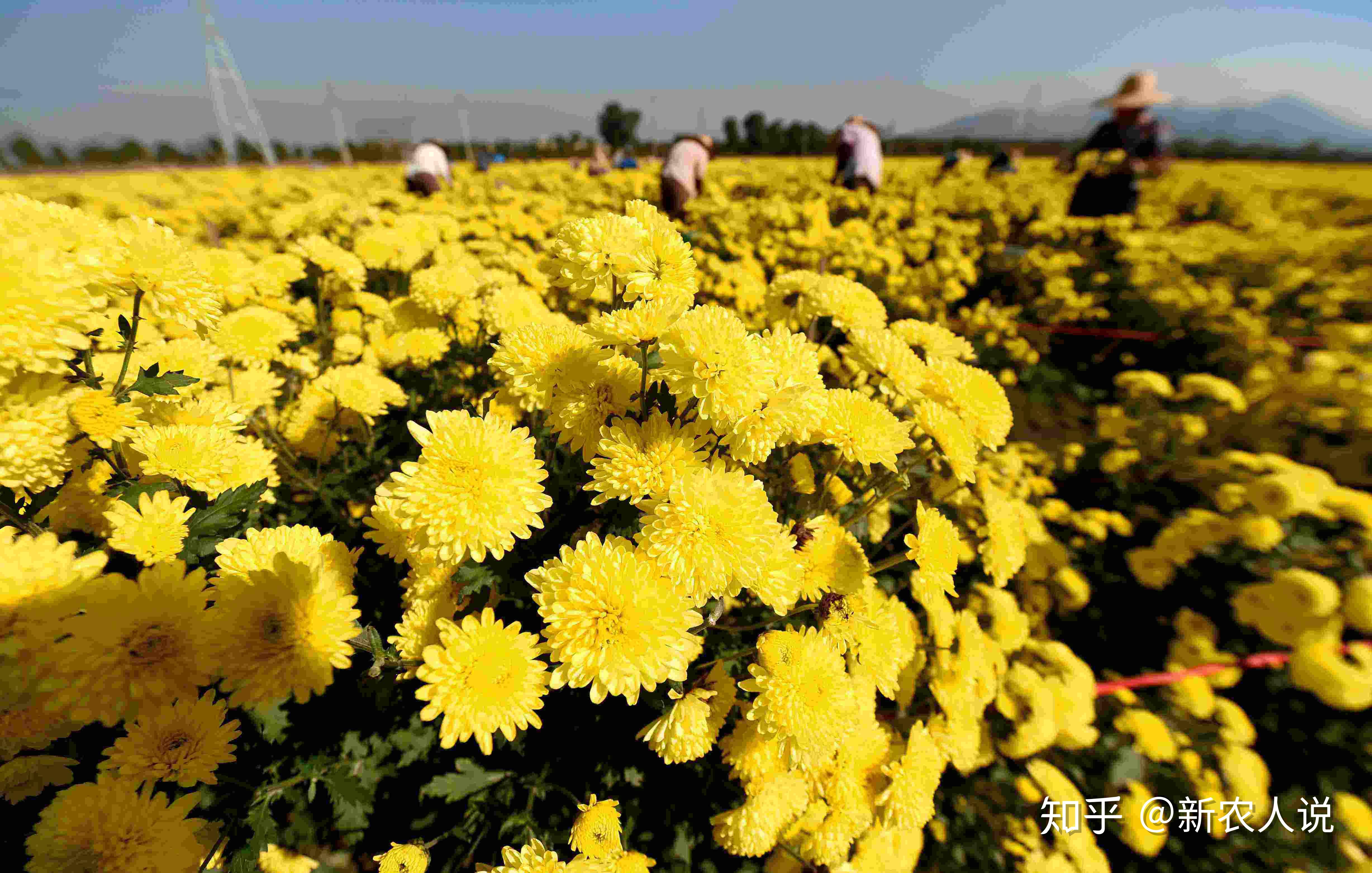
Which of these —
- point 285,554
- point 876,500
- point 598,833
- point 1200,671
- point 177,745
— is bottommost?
point 1200,671

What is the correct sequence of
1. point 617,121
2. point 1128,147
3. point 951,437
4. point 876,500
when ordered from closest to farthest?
1. point 951,437
2. point 876,500
3. point 1128,147
4. point 617,121

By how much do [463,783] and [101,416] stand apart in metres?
1.15

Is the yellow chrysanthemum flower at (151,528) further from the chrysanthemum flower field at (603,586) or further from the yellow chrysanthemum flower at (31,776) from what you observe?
the yellow chrysanthemum flower at (31,776)

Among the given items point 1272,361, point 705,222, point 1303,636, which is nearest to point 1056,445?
point 1272,361

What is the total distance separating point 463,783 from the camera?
1326mm

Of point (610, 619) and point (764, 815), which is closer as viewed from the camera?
point (610, 619)

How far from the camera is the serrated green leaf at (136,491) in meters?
1.04

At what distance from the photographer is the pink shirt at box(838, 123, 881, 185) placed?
768cm

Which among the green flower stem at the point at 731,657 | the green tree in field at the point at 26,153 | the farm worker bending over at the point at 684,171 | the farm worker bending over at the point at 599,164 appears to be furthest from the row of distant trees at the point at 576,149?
the green flower stem at the point at 731,657

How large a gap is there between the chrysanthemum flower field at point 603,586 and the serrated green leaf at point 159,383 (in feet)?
0.05

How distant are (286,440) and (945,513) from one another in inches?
97.3

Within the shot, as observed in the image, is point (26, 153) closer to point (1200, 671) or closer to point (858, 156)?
point (858, 156)

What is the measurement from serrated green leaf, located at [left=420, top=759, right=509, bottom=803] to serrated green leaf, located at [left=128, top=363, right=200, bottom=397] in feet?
3.59

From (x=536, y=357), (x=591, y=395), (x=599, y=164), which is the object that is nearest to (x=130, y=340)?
(x=536, y=357)
